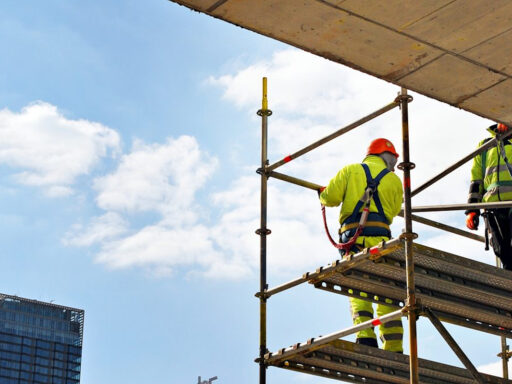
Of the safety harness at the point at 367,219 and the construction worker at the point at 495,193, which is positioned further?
the construction worker at the point at 495,193

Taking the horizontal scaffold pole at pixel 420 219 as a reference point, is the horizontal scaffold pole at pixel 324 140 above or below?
above

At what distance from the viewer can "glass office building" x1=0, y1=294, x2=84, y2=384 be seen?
577ft

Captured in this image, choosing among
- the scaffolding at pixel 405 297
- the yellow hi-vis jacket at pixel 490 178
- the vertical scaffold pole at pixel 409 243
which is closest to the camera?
the vertical scaffold pole at pixel 409 243

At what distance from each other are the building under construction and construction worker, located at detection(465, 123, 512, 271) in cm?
46

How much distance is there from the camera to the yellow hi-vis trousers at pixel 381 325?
378 inches

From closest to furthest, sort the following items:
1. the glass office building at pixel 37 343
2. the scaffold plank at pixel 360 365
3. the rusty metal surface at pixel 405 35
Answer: the rusty metal surface at pixel 405 35 < the scaffold plank at pixel 360 365 < the glass office building at pixel 37 343

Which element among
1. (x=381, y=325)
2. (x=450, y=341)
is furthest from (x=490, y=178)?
(x=450, y=341)

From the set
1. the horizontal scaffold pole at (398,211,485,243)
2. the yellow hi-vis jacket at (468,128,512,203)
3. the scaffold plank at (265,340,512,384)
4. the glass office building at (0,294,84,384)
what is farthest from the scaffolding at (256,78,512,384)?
the glass office building at (0,294,84,384)

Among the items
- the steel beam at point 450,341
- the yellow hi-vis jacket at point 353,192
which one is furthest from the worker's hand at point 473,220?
the steel beam at point 450,341

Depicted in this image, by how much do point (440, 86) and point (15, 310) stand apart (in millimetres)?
182334

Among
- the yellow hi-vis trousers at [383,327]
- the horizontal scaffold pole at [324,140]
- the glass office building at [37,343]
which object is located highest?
the glass office building at [37,343]

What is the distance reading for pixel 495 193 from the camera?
10.3 meters

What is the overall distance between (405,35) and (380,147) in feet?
14.1

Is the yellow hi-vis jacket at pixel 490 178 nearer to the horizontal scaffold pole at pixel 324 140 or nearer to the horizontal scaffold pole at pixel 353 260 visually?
the horizontal scaffold pole at pixel 324 140
